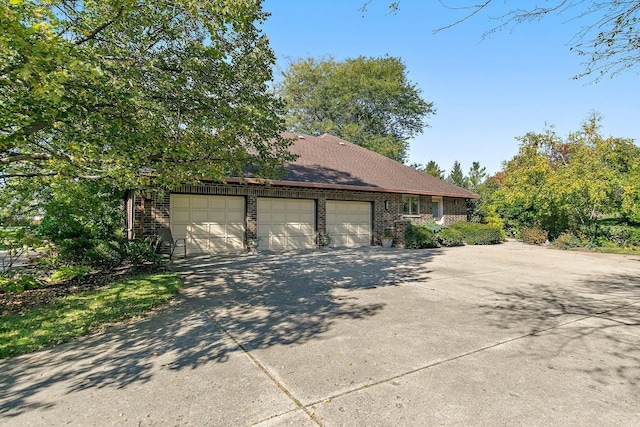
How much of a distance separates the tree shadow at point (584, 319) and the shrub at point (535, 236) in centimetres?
1002

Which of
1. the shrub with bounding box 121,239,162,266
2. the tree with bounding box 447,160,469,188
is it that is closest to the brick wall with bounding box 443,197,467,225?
the shrub with bounding box 121,239,162,266

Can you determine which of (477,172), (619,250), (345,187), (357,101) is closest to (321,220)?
(345,187)

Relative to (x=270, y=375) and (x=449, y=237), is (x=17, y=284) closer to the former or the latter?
(x=270, y=375)

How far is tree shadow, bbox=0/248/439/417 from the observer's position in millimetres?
3260

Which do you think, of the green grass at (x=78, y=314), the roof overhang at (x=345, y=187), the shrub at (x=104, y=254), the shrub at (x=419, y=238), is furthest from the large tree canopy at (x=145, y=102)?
the shrub at (x=419, y=238)

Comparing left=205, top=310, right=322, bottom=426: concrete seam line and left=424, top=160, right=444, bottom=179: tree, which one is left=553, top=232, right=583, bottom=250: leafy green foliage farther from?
left=205, top=310, right=322, bottom=426: concrete seam line

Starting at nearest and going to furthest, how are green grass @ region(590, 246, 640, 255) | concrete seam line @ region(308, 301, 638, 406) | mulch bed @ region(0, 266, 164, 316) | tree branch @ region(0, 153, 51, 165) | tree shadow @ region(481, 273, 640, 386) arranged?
concrete seam line @ region(308, 301, 638, 406), tree shadow @ region(481, 273, 640, 386), tree branch @ region(0, 153, 51, 165), mulch bed @ region(0, 266, 164, 316), green grass @ region(590, 246, 640, 255)

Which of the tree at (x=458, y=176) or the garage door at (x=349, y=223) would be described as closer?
the garage door at (x=349, y=223)

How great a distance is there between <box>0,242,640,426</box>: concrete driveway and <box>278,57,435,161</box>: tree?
26834 millimetres

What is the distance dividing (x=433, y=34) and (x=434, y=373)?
3680 millimetres

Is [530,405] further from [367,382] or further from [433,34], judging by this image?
[433,34]

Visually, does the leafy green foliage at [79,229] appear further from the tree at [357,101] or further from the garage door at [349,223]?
the tree at [357,101]

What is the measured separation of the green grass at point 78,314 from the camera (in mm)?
4250

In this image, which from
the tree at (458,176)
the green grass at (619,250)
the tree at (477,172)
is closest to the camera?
the green grass at (619,250)
